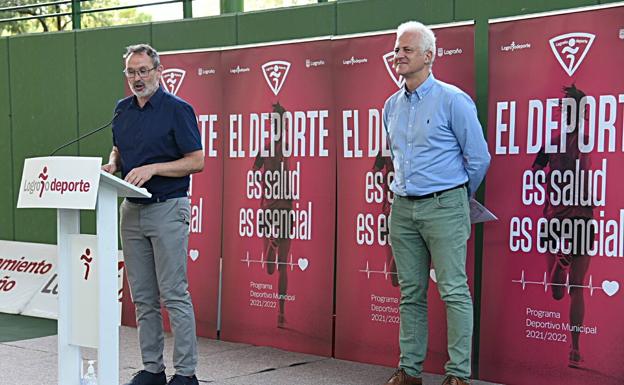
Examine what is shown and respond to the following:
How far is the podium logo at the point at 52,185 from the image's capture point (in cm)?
418

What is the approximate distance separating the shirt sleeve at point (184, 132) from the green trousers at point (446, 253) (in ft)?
3.65

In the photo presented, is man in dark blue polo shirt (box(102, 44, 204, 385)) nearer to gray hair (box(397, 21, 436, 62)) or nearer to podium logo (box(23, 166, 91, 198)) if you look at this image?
podium logo (box(23, 166, 91, 198))

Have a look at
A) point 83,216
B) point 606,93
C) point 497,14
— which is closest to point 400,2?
point 497,14

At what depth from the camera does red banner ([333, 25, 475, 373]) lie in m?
5.61

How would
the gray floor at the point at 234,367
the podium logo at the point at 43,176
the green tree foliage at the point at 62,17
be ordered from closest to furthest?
the podium logo at the point at 43,176 < the gray floor at the point at 234,367 < the green tree foliage at the point at 62,17

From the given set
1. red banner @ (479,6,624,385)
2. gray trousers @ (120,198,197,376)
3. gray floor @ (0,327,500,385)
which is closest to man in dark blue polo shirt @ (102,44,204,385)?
gray trousers @ (120,198,197,376)

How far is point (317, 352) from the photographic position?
19.7 feet

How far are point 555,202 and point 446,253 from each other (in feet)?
2.09

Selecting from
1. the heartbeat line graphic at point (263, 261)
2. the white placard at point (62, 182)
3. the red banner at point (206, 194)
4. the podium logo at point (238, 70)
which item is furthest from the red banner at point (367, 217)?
the white placard at point (62, 182)

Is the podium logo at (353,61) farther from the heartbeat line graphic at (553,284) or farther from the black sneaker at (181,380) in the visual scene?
the black sneaker at (181,380)

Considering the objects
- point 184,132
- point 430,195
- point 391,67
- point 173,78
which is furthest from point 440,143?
point 173,78

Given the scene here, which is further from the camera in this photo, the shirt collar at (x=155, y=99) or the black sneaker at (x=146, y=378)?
the black sneaker at (x=146, y=378)

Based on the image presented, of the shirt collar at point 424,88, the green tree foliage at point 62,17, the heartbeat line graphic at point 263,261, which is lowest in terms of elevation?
the heartbeat line graphic at point 263,261

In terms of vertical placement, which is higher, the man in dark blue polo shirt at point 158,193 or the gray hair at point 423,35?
the gray hair at point 423,35
